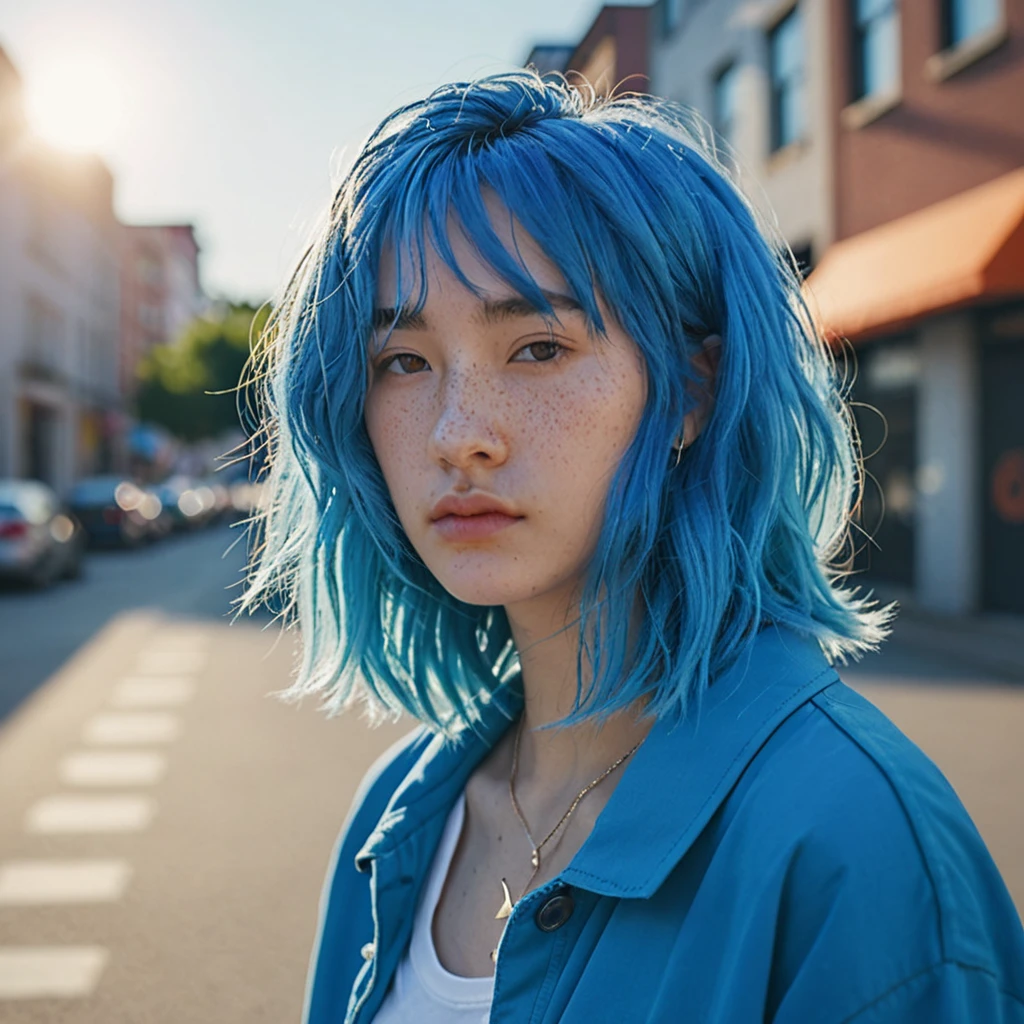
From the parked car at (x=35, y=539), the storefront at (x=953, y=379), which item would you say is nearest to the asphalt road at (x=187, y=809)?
the storefront at (x=953, y=379)

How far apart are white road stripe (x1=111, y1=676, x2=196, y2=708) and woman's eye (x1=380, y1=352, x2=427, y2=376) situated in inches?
289

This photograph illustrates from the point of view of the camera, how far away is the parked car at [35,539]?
54.5 ft

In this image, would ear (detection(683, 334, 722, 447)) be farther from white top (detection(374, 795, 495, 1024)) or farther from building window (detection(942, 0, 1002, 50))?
building window (detection(942, 0, 1002, 50))

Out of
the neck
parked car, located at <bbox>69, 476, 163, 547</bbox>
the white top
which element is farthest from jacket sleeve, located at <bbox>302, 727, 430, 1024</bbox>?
parked car, located at <bbox>69, 476, 163, 547</bbox>

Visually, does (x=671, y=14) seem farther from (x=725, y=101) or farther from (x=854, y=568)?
(x=854, y=568)

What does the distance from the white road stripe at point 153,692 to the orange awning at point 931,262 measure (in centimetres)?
592

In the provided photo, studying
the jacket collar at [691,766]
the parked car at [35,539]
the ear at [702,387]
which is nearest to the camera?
the jacket collar at [691,766]

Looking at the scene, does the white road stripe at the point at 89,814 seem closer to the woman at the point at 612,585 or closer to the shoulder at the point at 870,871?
the woman at the point at 612,585

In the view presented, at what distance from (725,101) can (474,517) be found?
19.5m

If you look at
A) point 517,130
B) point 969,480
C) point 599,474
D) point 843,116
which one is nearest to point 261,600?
point 599,474

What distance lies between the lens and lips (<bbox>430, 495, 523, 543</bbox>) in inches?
55.5

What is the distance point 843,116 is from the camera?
14461 millimetres

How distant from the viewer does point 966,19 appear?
1177cm

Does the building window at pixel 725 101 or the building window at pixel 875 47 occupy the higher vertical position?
the building window at pixel 725 101
